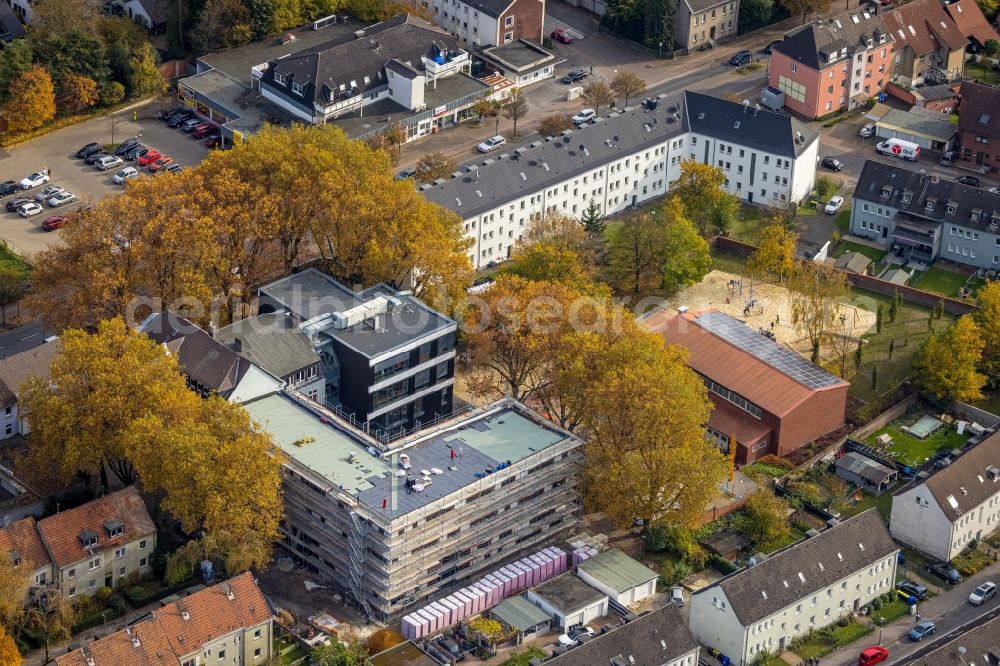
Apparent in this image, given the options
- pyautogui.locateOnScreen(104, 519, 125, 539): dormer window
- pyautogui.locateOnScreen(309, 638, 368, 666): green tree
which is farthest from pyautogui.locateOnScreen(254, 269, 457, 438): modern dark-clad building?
pyautogui.locateOnScreen(309, 638, 368, 666): green tree

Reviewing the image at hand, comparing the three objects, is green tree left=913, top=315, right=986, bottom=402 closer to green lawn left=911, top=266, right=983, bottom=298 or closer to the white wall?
green lawn left=911, top=266, right=983, bottom=298

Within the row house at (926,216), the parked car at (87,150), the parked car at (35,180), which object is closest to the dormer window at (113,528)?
the parked car at (35,180)

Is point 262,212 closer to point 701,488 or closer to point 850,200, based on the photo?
point 701,488

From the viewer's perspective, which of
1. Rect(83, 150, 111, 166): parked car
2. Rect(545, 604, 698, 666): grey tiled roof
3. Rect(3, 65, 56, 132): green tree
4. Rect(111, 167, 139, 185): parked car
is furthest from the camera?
Rect(3, 65, 56, 132): green tree

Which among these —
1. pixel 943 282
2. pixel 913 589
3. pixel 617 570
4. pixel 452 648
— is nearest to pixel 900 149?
pixel 943 282

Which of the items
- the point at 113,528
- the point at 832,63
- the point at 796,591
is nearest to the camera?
the point at 796,591

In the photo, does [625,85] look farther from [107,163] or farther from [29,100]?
[29,100]
